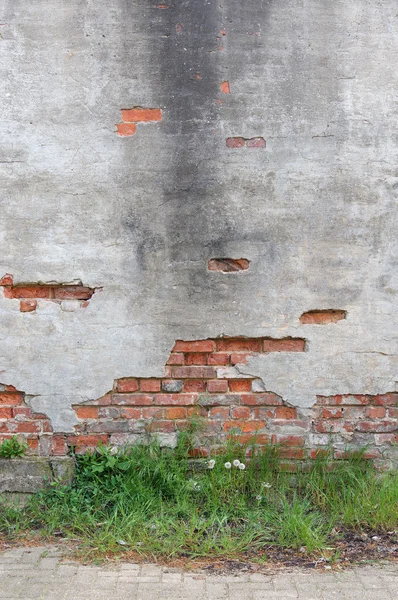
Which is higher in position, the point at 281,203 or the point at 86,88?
the point at 86,88

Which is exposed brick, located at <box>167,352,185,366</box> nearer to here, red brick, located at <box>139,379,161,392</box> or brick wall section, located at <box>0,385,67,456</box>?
red brick, located at <box>139,379,161,392</box>

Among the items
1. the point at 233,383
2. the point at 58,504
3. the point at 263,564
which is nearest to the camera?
the point at 263,564

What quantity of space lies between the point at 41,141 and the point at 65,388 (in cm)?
153

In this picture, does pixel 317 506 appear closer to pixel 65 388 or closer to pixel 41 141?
pixel 65 388

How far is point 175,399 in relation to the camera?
3.78m

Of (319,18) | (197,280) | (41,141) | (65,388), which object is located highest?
(319,18)

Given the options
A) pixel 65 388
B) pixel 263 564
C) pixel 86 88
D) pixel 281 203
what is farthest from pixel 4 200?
pixel 263 564

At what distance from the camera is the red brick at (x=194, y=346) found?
12.3 feet

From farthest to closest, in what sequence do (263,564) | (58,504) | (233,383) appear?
(233,383) < (58,504) < (263,564)

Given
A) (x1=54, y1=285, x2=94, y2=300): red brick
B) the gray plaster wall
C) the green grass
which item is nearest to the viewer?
the green grass

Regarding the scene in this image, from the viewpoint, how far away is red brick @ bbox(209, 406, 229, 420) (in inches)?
149

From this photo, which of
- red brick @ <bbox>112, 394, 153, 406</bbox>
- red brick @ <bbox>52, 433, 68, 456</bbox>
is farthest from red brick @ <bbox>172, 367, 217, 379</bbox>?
red brick @ <bbox>52, 433, 68, 456</bbox>

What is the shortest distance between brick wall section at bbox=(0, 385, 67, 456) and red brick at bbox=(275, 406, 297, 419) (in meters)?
1.36

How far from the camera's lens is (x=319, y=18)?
3629 millimetres
